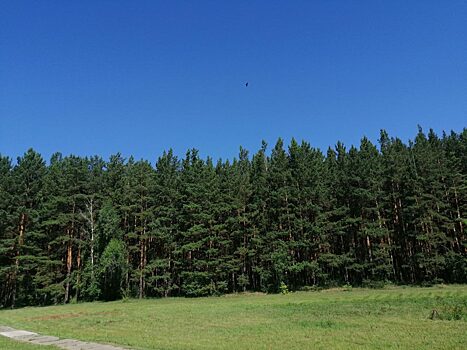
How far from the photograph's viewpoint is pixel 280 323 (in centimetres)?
1761

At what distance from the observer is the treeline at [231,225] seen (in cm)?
4238

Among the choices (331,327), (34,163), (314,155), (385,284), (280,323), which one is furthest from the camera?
(314,155)

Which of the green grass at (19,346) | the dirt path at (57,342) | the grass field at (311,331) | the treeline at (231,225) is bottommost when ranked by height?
the grass field at (311,331)

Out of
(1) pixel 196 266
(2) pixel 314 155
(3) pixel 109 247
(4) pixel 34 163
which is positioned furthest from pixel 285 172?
(4) pixel 34 163

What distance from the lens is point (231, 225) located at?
49.1m

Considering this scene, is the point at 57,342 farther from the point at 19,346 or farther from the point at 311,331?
the point at 311,331

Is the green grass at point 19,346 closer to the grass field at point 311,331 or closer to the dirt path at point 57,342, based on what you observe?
the grass field at point 311,331

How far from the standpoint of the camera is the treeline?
1668 inches

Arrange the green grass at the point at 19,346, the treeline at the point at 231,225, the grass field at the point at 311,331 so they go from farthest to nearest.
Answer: the treeline at the point at 231,225
the grass field at the point at 311,331
the green grass at the point at 19,346

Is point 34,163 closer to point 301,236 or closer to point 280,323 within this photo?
point 301,236

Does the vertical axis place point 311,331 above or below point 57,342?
below

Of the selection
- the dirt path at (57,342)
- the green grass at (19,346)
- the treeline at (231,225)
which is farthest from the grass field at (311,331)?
the treeline at (231,225)

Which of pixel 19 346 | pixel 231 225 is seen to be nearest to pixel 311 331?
pixel 19 346

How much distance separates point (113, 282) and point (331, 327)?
33.0m
